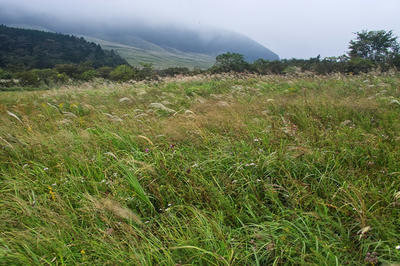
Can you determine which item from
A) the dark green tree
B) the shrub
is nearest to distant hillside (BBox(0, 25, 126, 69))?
the shrub

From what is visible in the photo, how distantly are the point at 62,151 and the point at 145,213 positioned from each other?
157 cm

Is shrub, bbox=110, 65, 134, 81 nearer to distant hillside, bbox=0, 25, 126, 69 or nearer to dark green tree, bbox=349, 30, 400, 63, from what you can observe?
dark green tree, bbox=349, 30, 400, 63

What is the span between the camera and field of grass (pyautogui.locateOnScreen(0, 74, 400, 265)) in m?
1.34

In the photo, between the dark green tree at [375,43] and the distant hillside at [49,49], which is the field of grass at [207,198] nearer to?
the dark green tree at [375,43]

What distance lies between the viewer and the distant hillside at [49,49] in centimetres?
6944

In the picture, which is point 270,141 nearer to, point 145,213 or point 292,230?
point 292,230

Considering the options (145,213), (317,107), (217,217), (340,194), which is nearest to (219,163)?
(217,217)

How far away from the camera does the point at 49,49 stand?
81188 mm

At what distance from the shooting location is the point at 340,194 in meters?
1.70

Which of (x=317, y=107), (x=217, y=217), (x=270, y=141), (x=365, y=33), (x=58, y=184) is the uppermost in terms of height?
(x=365, y=33)

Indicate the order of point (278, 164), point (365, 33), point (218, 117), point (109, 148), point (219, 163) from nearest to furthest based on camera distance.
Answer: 1. point (278, 164)
2. point (219, 163)
3. point (109, 148)
4. point (218, 117)
5. point (365, 33)

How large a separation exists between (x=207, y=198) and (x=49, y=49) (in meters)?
103

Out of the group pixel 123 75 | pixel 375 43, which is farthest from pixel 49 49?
pixel 375 43

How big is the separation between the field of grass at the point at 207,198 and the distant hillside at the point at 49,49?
74746 mm
